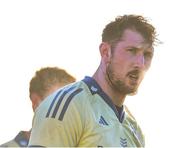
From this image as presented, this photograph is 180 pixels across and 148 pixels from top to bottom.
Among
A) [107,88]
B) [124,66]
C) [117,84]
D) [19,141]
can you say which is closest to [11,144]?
[19,141]

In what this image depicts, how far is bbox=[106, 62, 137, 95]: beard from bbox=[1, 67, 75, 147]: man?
57.5 inches

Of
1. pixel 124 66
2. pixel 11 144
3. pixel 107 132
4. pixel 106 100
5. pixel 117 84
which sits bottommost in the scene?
pixel 11 144

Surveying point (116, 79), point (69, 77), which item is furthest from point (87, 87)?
point (69, 77)

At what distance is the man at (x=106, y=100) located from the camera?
4.39 metres

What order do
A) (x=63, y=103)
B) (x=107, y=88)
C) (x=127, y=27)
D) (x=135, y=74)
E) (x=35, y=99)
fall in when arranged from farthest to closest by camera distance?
(x=35, y=99)
(x=127, y=27)
(x=107, y=88)
(x=135, y=74)
(x=63, y=103)

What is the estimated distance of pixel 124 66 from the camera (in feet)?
15.8

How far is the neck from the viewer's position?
4.93 meters

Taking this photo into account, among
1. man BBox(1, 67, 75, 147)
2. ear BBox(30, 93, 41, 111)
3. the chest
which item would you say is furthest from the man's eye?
ear BBox(30, 93, 41, 111)

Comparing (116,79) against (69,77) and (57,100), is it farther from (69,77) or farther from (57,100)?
(69,77)

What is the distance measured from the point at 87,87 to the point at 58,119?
1.59 ft

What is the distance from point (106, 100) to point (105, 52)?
0.42 metres

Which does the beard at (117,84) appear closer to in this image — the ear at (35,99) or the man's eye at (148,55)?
the man's eye at (148,55)

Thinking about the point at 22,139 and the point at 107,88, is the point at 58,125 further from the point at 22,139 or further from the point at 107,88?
the point at 22,139

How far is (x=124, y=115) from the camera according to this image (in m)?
5.08
